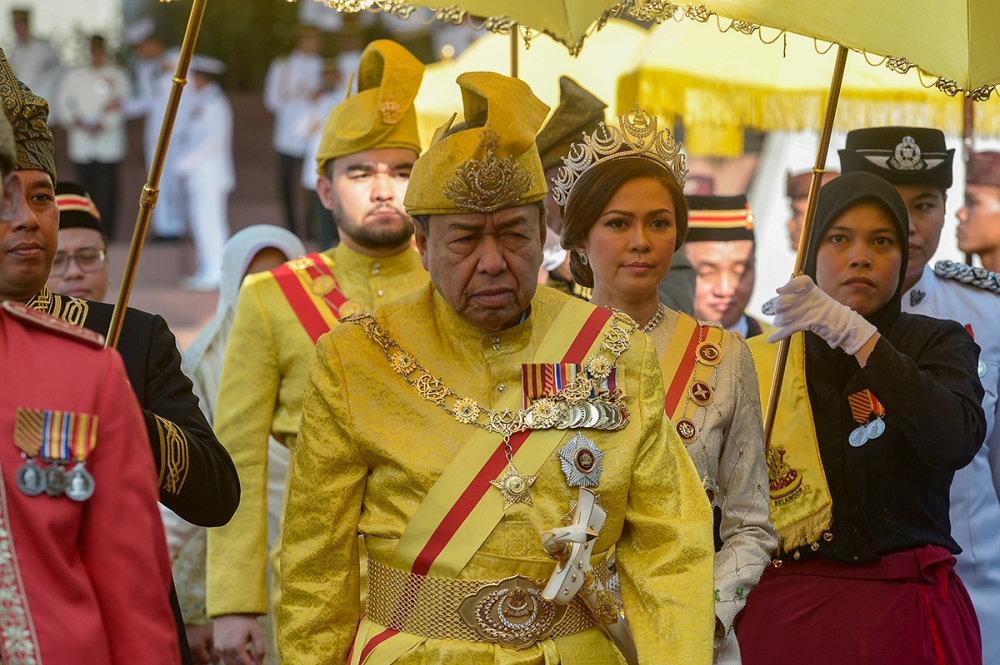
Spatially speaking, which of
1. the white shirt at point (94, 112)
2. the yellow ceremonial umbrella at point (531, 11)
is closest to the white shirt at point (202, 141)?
the white shirt at point (94, 112)

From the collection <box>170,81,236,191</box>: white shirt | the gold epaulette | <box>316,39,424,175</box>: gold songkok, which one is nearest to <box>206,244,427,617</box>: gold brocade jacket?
<box>316,39,424,175</box>: gold songkok

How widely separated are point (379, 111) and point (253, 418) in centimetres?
112

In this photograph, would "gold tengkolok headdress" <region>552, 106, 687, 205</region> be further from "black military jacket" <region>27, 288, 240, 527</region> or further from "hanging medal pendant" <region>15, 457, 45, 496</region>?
"hanging medal pendant" <region>15, 457, 45, 496</region>

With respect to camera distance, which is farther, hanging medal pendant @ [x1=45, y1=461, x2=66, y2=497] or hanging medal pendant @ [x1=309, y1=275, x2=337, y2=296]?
hanging medal pendant @ [x1=309, y1=275, x2=337, y2=296]

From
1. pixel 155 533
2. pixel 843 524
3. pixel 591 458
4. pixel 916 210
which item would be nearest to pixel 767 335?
pixel 843 524

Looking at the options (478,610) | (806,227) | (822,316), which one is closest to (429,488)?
(478,610)

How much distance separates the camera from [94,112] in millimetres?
16125

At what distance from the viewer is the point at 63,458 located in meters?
2.45

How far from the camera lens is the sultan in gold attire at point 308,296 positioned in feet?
16.3

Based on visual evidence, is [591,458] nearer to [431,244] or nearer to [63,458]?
[431,244]

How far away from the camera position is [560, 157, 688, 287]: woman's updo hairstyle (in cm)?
415

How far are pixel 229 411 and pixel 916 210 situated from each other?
7.95 ft

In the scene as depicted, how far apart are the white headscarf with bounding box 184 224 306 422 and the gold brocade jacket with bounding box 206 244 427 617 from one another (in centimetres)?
77

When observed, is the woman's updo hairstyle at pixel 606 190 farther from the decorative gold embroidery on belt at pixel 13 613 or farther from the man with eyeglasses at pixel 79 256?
the decorative gold embroidery on belt at pixel 13 613
